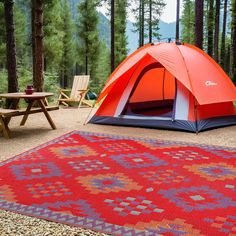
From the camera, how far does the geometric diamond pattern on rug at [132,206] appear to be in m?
2.67

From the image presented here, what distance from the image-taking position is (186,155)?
14.1 feet

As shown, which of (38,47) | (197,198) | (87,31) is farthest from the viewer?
(87,31)

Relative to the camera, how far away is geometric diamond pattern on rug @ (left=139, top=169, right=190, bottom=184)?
3.38 metres

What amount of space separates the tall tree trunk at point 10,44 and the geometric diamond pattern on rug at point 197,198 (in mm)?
5881

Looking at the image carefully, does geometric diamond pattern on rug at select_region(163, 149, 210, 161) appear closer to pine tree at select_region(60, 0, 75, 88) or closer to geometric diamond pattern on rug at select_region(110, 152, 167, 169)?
geometric diamond pattern on rug at select_region(110, 152, 167, 169)

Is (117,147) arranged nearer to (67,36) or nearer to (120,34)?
(120,34)

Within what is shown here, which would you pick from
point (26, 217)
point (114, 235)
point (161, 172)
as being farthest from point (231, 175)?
point (26, 217)

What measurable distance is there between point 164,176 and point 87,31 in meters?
20.1

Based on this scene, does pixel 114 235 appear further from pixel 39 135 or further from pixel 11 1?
pixel 11 1

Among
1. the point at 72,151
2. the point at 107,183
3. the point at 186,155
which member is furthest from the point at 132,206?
the point at 72,151

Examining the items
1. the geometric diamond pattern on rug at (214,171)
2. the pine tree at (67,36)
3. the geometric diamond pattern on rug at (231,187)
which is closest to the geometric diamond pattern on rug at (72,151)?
the geometric diamond pattern on rug at (214,171)

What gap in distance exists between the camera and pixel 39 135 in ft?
18.1

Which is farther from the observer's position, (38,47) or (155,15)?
(155,15)

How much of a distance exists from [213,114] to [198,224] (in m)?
3.85
